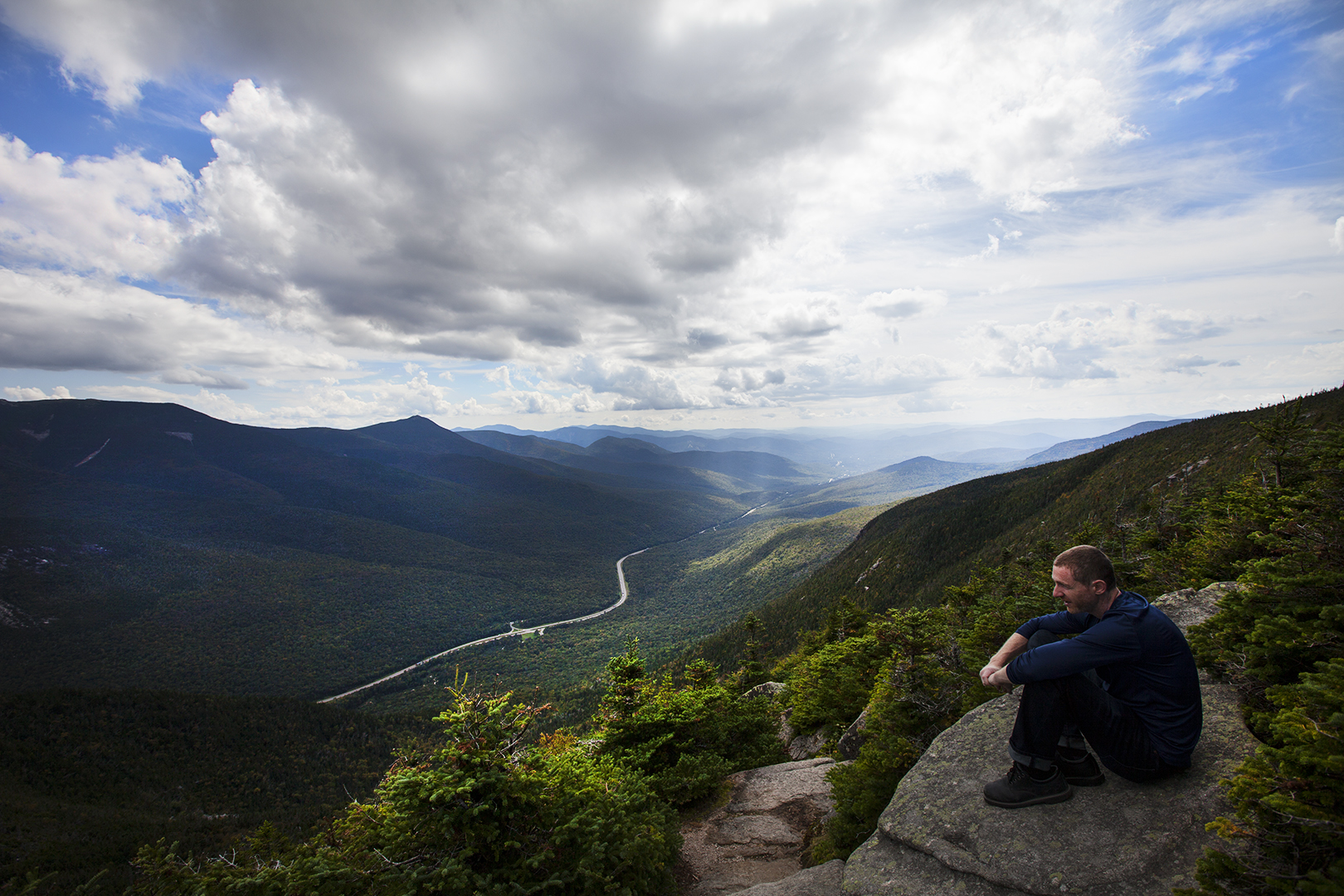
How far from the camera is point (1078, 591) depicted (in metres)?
6.27

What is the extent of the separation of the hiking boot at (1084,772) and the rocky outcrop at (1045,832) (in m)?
0.09

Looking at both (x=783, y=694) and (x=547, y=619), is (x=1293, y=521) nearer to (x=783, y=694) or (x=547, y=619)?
(x=783, y=694)

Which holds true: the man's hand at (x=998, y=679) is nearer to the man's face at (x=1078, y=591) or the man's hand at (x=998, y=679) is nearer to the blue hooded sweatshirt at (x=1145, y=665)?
the blue hooded sweatshirt at (x=1145, y=665)

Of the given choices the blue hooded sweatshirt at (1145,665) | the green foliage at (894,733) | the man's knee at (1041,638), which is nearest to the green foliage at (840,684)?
the green foliage at (894,733)

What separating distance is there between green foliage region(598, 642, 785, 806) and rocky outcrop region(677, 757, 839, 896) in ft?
3.34

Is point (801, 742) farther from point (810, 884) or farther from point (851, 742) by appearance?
point (810, 884)

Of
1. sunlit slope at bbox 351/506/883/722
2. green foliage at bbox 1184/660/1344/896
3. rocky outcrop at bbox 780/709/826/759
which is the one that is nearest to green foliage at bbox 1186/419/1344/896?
green foliage at bbox 1184/660/1344/896

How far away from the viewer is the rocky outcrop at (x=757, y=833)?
10383 mm

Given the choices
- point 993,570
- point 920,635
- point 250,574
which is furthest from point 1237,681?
point 250,574

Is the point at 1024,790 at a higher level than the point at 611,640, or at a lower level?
higher

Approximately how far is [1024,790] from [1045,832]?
1.54 feet

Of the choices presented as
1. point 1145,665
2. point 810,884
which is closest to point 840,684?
point 810,884

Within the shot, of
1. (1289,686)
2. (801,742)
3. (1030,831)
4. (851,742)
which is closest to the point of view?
(1289,686)

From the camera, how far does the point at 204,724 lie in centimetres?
8425
